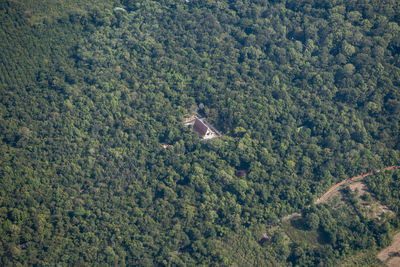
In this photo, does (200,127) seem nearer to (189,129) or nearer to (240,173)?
(189,129)

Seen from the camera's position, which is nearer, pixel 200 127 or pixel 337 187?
pixel 337 187

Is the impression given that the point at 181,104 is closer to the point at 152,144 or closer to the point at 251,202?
the point at 152,144

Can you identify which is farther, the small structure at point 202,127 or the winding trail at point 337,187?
the small structure at point 202,127

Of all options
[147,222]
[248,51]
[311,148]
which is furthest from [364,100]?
[147,222]

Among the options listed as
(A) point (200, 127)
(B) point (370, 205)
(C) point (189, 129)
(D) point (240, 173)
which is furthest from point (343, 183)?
(C) point (189, 129)

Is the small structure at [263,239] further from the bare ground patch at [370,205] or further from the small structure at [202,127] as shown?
the small structure at [202,127]

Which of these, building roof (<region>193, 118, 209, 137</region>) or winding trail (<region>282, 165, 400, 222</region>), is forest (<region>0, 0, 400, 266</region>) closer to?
winding trail (<region>282, 165, 400, 222</region>)

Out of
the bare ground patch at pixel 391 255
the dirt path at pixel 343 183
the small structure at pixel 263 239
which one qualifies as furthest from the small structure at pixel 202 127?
the bare ground patch at pixel 391 255

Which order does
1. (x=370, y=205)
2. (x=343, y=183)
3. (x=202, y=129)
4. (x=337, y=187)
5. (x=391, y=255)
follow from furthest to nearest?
(x=202, y=129) < (x=343, y=183) < (x=337, y=187) < (x=370, y=205) < (x=391, y=255)
